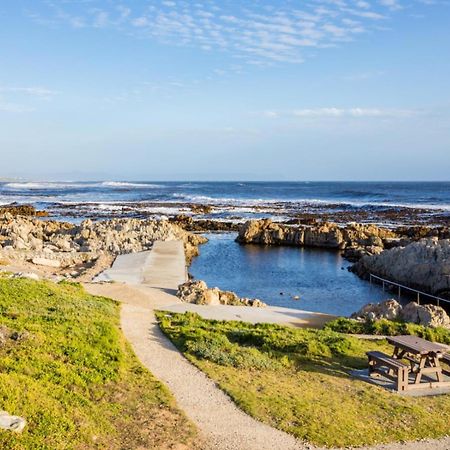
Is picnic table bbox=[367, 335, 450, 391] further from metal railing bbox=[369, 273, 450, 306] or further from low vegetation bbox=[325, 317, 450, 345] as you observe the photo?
Result: metal railing bbox=[369, 273, 450, 306]

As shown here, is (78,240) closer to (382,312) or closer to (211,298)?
(211,298)

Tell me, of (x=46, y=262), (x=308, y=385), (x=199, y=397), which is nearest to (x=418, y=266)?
(x=308, y=385)

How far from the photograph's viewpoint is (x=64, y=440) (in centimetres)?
836

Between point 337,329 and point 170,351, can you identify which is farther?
point 337,329

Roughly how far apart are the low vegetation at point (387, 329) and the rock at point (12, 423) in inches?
494

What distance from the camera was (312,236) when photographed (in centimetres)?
4672

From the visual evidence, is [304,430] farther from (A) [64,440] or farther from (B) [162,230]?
(B) [162,230]

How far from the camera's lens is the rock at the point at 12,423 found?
810 centimetres

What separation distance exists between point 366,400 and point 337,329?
295 inches

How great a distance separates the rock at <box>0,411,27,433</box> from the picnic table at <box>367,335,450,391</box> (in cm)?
829

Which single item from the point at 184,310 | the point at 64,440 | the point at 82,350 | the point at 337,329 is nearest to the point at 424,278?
the point at 337,329

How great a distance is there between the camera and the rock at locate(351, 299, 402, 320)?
20.5 m

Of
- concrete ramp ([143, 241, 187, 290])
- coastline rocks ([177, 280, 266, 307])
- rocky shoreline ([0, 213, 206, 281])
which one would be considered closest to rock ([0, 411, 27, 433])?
coastline rocks ([177, 280, 266, 307])

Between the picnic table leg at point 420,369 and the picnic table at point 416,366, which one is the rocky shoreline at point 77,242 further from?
the picnic table leg at point 420,369
